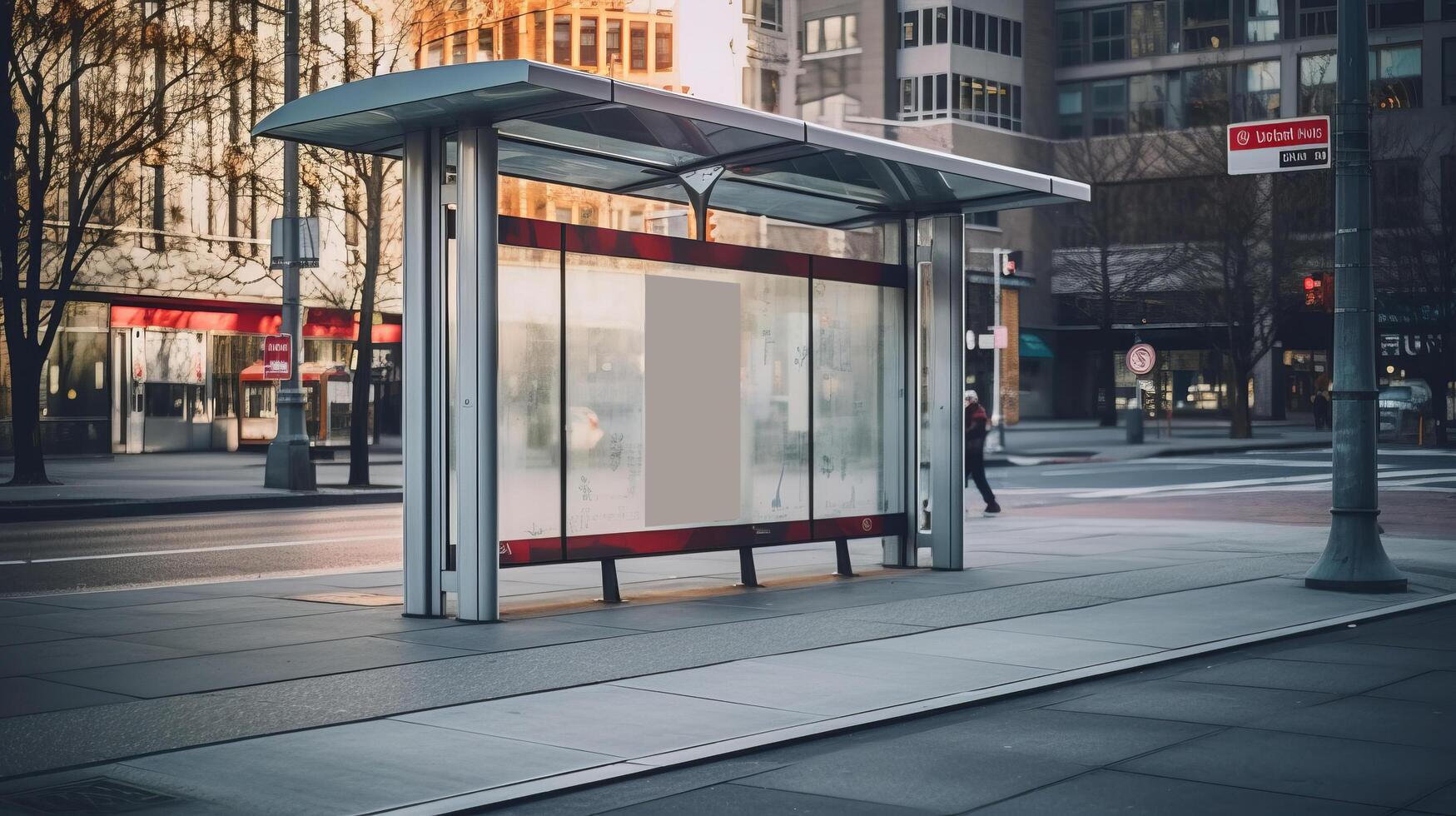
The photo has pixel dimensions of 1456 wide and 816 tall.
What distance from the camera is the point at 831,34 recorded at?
68.2m

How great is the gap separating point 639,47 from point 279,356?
1871 inches

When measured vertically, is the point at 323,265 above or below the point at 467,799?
above

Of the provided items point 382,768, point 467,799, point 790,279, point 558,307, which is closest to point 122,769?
point 382,768

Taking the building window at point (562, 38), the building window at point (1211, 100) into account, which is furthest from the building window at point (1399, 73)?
the building window at point (562, 38)

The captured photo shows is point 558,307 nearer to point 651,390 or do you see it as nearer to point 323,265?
point 651,390

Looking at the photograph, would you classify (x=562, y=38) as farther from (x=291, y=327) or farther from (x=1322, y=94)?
(x=291, y=327)

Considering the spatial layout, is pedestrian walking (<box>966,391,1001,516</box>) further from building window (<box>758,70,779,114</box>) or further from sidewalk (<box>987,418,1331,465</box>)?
building window (<box>758,70,779,114</box>)

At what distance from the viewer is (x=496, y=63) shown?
9.23m

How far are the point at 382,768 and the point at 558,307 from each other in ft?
17.4

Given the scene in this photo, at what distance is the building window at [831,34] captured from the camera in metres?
67.6

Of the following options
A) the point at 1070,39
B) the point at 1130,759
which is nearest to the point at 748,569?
the point at 1130,759

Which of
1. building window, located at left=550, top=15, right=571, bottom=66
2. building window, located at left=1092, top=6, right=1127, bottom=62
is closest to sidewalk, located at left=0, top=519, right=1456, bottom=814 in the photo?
building window, located at left=550, top=15, right=571, bottom=66

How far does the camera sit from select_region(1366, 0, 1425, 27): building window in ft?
204

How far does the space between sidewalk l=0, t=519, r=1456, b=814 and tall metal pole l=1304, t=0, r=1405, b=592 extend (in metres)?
0.35
